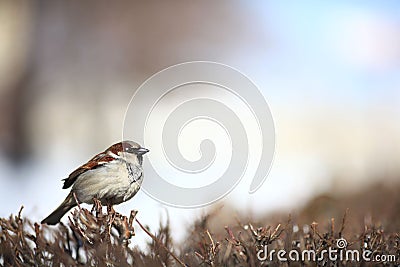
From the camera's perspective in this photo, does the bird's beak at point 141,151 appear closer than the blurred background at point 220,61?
Yes

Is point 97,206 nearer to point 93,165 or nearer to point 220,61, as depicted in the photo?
point 93,165

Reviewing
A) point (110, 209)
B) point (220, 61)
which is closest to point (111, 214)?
point (110, 209)

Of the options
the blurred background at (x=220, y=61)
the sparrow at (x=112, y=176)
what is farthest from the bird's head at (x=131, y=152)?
the blurred background at (x=220, y=61)

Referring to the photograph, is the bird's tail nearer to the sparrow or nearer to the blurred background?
the sparrow

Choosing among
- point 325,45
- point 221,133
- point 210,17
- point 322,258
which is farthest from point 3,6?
point 322,258

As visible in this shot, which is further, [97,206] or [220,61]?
[220,61]

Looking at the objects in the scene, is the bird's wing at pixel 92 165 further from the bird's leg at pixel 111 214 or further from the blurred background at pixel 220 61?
the blurred background at pixel 220 61
